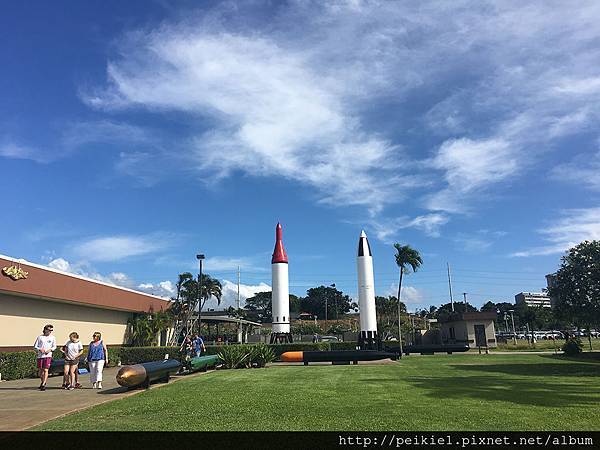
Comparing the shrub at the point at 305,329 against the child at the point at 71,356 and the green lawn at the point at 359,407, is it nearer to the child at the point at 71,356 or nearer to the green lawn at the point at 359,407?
the child at the point at 71,356

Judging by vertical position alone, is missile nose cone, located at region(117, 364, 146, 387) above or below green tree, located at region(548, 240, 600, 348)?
below

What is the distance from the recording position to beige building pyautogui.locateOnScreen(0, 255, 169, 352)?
66.8 feet

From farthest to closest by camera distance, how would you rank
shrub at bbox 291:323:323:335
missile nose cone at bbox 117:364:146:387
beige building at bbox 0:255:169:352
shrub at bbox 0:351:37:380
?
shrub at bbox 291:323:323:335
beige building at bbox 0:255:169:352
shrub at bbox 0:351:37:380
missile nose cone at bbox 117:364:146:387

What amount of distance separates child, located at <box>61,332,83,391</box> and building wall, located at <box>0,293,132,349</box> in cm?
832

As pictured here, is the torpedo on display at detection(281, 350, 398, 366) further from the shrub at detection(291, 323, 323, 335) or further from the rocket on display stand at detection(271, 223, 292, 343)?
the shrub at detection(291, 323, 323, 335)

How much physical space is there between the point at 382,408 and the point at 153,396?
5.73m

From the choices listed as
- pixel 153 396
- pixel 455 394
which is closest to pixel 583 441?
pixel 455 394

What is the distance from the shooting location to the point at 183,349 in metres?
22.6

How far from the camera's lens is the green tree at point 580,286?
24.3 meters

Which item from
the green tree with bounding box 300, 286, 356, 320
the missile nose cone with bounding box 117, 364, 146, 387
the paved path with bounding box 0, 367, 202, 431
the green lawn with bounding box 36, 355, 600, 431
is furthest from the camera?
the green tree with bounding box 300, 286, 356, 320

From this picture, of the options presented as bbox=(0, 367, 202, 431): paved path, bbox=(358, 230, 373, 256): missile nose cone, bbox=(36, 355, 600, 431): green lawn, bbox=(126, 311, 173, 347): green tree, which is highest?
bbox=(358, 230, 373, 256): missile nose cone

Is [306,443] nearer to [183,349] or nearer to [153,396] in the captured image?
[153,396]

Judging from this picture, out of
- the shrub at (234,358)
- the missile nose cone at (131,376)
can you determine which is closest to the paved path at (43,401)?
the missile nose cone at (131,376)

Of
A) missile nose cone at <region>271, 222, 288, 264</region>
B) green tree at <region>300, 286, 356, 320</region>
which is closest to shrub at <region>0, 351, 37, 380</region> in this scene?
missile nose cone at <region>271, 222, 288, 264</region>
